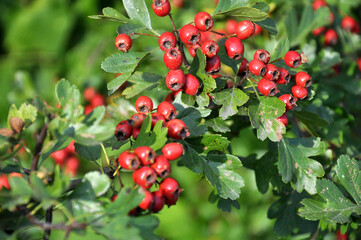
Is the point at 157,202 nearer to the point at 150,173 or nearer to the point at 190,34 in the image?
the point at 150,173

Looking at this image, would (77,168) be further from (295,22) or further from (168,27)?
(295,22)

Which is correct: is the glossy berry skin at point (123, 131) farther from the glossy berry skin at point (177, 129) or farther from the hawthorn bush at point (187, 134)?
the glossy berry skin at point (177, 129)

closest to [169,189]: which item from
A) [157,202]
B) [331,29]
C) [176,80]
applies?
[157,202]

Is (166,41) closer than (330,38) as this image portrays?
Yes

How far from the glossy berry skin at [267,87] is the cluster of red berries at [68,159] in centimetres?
148

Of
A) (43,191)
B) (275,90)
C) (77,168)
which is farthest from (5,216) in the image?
→ (77,168)

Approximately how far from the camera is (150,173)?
943 millimetres

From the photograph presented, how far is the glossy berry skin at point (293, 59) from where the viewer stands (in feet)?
4.09

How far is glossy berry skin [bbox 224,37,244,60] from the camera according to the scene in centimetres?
123

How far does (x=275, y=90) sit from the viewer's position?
117 cm

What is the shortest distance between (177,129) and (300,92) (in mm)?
423

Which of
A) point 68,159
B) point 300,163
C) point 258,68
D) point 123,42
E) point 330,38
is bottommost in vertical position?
point 68,159

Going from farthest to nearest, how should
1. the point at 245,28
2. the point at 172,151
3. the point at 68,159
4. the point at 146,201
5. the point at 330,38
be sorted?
1. the point at 68,159
2. the point at 330,38
3. the point at 245,28
4. the point at 172,151
5. the point at 146,201

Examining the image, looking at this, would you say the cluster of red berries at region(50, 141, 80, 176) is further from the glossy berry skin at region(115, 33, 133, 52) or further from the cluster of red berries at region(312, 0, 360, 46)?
the cluster of red berries at region(312, 0, 360, 46)
